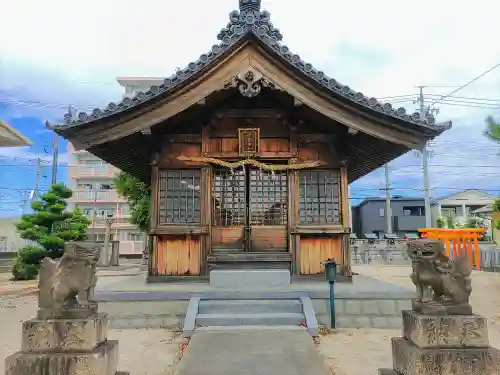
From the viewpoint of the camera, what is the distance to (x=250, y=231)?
361 inches

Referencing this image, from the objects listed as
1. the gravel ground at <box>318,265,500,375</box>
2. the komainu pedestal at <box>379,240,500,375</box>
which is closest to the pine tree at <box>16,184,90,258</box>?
the gravel ground at <box>318,265,500,375</box>

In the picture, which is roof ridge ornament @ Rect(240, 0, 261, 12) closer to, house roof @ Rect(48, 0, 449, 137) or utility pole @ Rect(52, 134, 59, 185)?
house roof @ Rect(48, 0, 449, 137)

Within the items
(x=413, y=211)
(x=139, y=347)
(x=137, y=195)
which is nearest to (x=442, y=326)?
(x=139, y=347)

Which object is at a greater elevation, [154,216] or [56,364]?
[154,216]

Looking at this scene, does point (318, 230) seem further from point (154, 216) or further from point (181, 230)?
point (154, 216)

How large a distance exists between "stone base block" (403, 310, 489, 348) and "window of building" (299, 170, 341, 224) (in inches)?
210

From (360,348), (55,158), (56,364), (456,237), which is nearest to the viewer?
(56,364)

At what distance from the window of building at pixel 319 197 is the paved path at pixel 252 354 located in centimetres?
345

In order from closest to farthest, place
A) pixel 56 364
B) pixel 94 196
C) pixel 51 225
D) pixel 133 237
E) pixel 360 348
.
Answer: pixel 56 364, pixel 360 348, pixel 51 225, pixel 133 237, pixel 94 196

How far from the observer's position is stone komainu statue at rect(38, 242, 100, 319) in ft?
12.3

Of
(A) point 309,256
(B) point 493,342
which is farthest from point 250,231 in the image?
(B) point 493,342

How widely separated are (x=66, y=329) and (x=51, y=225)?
49.7 feet

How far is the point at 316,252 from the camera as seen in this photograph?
29.2ft

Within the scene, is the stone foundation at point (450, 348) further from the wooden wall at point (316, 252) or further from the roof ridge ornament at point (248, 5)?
the roof ridge ornament at point (248, 5)
